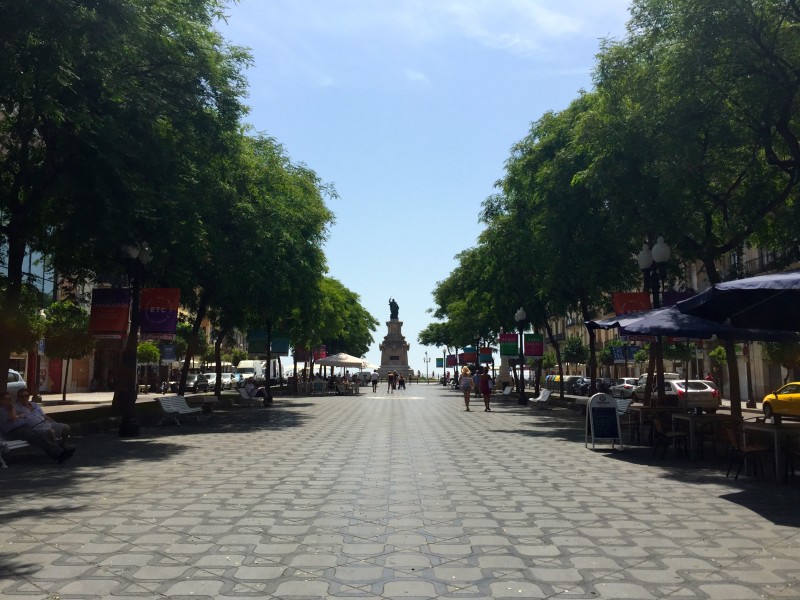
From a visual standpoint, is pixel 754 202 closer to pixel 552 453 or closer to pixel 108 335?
pixel 552 453

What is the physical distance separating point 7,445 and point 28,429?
20.5 inches

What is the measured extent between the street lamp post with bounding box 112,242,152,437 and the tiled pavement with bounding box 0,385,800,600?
4.35m

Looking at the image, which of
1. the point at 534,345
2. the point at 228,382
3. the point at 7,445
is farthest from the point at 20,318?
the point at 228,382

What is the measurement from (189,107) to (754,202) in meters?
13.3

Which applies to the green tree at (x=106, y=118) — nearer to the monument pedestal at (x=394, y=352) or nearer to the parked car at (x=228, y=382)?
the parked car at (x=228, y=382)

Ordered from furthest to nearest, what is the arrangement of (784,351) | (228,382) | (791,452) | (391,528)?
(228,382) < (784,351) < (791,452) < (391,528)

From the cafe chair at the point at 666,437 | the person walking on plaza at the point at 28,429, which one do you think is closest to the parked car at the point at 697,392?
the cafe chair at the point at 666,437

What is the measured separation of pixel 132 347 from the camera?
19469mm

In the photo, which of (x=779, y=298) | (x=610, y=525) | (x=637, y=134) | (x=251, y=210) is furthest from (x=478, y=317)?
(x=610, y=525)

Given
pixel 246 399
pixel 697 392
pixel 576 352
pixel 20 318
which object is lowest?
pixel 246 399

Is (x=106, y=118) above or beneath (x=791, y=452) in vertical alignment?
above

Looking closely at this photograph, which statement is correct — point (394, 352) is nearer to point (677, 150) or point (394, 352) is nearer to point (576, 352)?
point (576, 352)

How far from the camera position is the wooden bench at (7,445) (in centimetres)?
1200

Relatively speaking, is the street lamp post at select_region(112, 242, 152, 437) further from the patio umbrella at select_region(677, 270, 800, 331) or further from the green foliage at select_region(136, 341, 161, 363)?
the green foliage at select_region(136, 341, 161, 363)
